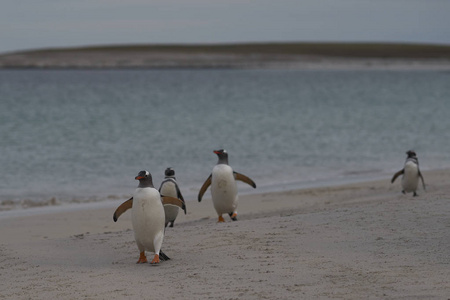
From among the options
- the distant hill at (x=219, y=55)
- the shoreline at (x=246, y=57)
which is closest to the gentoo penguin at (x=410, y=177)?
the shoreline at (x=246, y=57)

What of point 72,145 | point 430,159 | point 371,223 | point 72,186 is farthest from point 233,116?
point 371,223

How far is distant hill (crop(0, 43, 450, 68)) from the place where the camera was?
126938 millimetres

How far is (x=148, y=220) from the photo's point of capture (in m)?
7.34

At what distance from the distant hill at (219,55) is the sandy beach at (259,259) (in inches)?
4525

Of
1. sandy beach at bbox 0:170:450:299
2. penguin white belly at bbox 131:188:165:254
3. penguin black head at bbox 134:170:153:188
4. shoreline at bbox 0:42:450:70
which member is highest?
shoreline at bbox 0:42:450:70

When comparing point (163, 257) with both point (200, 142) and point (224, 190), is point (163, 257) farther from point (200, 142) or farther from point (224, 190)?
point (200, 142)

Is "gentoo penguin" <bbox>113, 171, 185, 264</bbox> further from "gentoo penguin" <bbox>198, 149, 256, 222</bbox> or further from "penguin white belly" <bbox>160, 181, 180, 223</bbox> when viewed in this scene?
"gentoo penguin" <bbox>198, 149, 256, 222</bbox>

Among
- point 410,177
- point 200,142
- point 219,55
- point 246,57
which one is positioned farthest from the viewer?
point 219,55

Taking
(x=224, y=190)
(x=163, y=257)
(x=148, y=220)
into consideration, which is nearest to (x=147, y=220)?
(x=148, y=220)

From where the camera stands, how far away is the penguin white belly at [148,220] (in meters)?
7.34

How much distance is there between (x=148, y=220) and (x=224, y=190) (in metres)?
2.85

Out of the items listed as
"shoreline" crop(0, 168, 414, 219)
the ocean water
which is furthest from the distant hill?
"shoreline" crop(0, 168, 414, 219)

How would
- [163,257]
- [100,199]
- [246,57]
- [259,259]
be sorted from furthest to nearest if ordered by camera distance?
[246,57]
[100,199]
[163,257]
[259,259]

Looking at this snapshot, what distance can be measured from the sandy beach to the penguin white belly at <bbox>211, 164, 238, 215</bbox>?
44 cm
